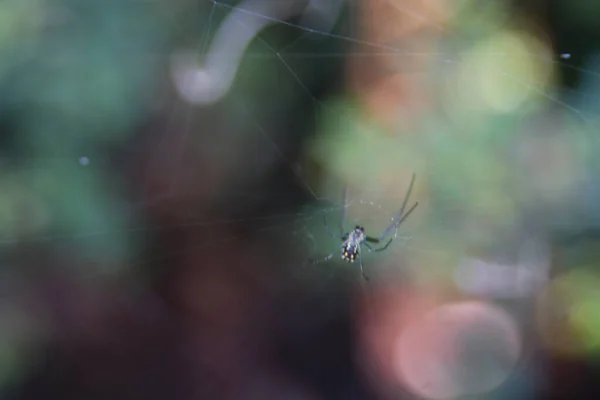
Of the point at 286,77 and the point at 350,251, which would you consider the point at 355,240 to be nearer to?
the point at 350,251

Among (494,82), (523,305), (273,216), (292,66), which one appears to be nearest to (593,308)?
(523,305)

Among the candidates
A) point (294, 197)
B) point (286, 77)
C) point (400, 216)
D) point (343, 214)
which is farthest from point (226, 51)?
point (400, 216)

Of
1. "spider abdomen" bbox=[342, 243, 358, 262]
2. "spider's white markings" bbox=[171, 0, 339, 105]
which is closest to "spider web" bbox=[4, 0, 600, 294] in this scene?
"spider's white markings" bbox=[171, 0, 339, 105]

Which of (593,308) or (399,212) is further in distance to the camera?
(399,212)

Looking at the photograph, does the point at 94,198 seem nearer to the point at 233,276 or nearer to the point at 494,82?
the point at 233,276

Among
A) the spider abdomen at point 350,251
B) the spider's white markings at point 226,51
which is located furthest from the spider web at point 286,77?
the spider abdomen at point 350,251
